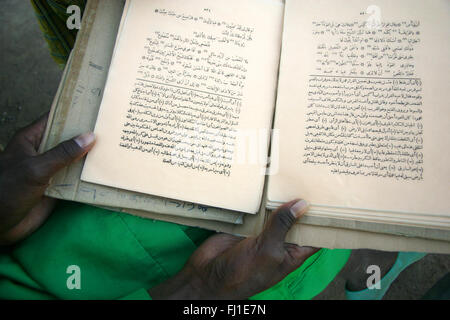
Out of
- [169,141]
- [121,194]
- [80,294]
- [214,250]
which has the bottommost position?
[80,294]

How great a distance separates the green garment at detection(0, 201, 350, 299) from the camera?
653mm

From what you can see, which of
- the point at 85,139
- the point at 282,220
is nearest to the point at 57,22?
the point at 85,139

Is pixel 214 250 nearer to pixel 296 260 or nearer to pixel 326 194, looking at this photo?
pixel 296 260

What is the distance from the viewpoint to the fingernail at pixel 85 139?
1.76ft

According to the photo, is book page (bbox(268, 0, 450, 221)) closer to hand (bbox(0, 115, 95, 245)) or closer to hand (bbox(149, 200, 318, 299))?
hand (bbox(149, 200, 318, 299))

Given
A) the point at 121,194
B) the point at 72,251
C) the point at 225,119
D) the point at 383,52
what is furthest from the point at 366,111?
the point at 72,251

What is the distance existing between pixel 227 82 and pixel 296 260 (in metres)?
0.45

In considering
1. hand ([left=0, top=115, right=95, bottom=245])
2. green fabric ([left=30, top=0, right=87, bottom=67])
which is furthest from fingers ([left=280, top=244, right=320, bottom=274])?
green fabric ([left=30, top=0, right=87, bottom=67])

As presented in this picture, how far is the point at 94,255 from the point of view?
0.67m

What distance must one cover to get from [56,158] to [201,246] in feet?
1.29

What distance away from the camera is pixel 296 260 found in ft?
2.07

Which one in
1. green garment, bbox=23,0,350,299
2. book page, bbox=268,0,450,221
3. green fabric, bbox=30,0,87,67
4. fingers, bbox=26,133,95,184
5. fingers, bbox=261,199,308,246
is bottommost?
green garment, bbox=23,0,350,299

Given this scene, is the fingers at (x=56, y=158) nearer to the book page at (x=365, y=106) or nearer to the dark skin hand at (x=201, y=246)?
the dark skin hand at (x=201, y=246)

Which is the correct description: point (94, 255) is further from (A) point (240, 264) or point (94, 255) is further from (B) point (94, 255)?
(A) point (240, 264)
